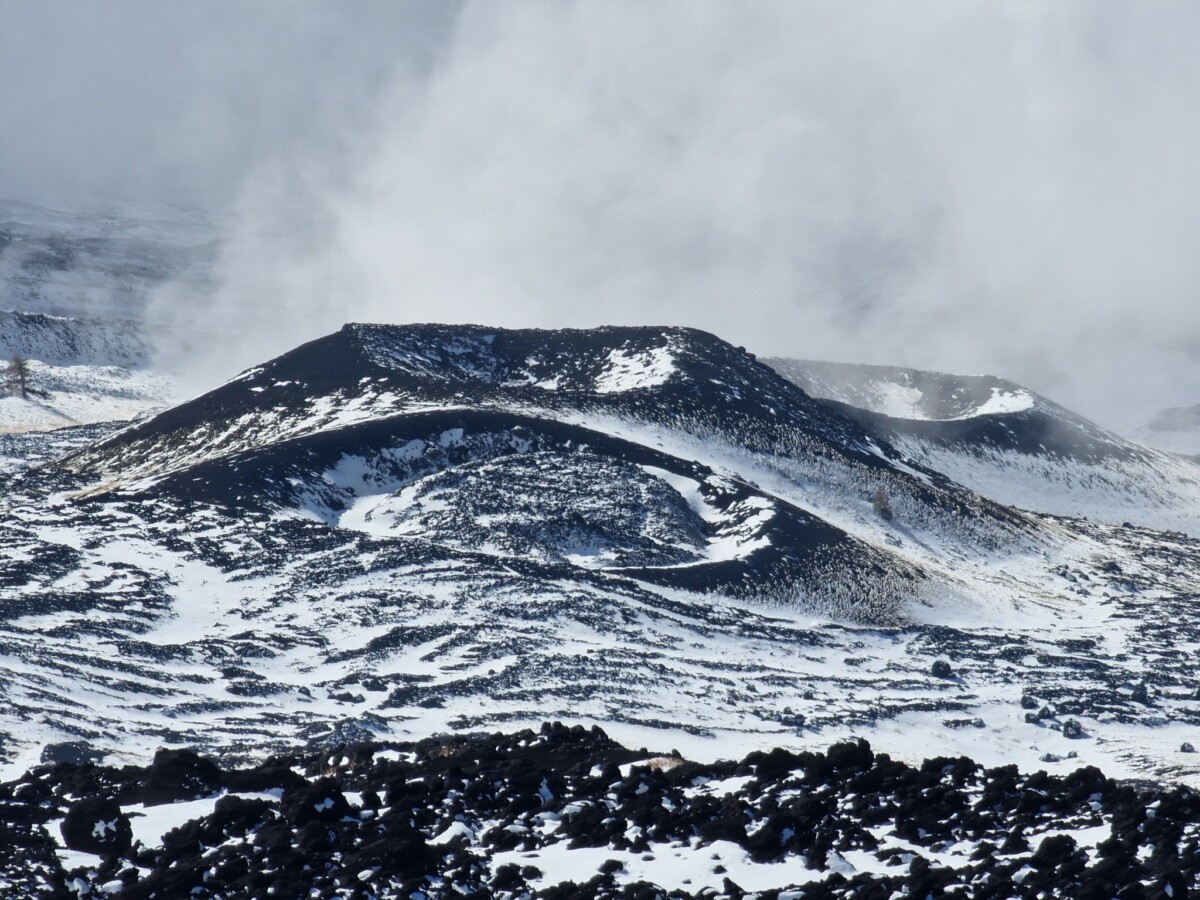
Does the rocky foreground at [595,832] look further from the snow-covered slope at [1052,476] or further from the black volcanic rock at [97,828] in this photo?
the snow-covered slope at [1052,476]

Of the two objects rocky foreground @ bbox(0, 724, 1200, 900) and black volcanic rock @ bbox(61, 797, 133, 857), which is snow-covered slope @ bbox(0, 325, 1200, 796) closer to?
rocky foreground @ bbox(0, 724, 1200, 900)

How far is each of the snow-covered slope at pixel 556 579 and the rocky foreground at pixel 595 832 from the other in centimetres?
2167

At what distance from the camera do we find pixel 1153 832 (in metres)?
31.1

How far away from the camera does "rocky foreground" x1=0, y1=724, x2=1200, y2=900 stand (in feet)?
96.5

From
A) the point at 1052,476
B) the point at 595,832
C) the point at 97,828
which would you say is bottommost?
the point at 595,832

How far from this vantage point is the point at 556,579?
94.4 metres

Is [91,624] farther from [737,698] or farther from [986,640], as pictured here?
[986,640]

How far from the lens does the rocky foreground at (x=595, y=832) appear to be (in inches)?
1158

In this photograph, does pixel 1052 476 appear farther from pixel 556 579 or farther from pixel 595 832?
pixel 595 832

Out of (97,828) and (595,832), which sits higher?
(97,828)

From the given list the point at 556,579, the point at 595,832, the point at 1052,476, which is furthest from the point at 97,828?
the point at 1052,476

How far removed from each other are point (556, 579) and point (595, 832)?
204 feet

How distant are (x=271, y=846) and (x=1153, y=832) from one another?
16.9 m

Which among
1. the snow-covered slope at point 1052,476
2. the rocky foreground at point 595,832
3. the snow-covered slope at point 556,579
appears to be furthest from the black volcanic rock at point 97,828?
A: the snow-covered slope at point 1052,476
